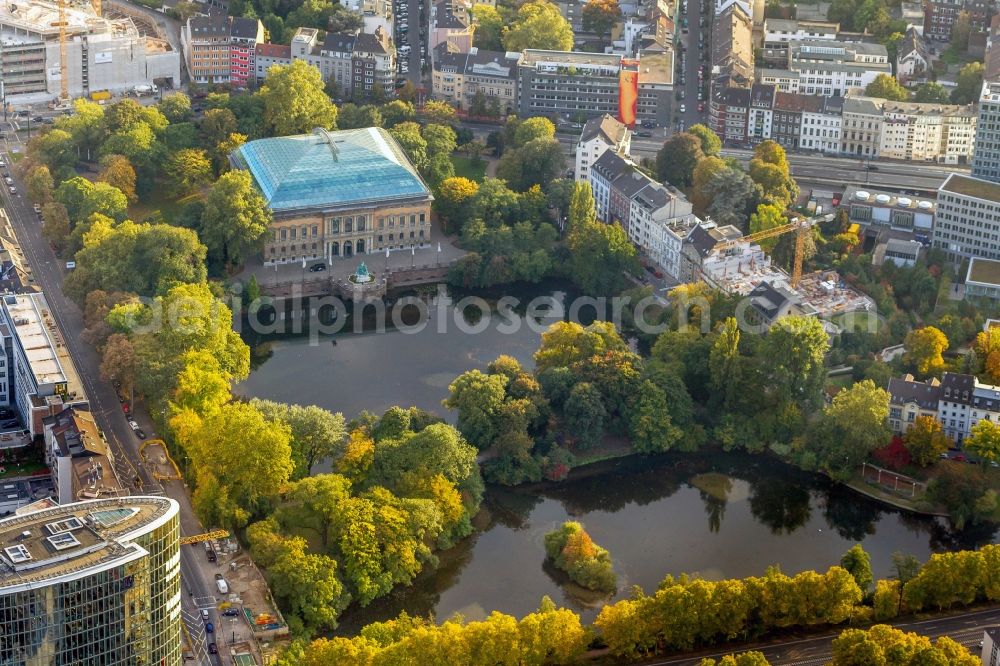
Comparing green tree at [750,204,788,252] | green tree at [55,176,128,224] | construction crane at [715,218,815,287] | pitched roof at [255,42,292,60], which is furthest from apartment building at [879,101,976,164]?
green tree at [55,176,128,224]

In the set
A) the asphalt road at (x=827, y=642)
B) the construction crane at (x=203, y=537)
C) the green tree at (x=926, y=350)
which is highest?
the green tree at (x=926, y=350)

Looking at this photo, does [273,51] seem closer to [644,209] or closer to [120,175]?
[120,175]

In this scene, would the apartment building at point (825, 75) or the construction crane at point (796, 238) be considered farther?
the apartment building at point (825, 75)

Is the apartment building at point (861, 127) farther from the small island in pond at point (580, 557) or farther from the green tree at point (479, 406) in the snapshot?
the small island in pond at point (580, 557)

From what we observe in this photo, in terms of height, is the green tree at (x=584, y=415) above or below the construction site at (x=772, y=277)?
below

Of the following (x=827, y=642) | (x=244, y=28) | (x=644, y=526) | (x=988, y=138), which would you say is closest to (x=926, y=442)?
(x=644, y=526)

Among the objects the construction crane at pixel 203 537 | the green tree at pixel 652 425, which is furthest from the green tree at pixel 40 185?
the green tree at pixel 652 425

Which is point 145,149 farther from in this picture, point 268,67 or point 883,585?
point 883,585
